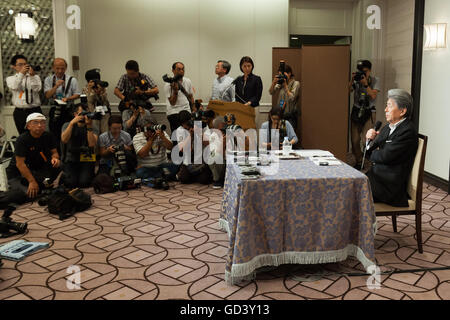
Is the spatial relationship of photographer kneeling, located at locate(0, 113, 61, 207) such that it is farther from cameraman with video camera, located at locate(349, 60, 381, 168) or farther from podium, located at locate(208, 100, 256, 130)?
cameraman with video camera, located at locate(349, 60, 381, 168)

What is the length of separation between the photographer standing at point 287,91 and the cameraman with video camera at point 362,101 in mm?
793

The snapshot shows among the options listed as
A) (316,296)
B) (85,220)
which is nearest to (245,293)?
(316,296)

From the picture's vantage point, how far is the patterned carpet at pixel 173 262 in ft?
8.35

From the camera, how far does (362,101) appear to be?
5.87 m

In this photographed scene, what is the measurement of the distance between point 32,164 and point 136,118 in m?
1.35

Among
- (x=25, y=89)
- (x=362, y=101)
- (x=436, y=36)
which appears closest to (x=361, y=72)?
(x=362, y=101)

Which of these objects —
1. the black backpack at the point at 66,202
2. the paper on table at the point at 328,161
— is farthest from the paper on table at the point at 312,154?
the black backpack at the point at 66,202

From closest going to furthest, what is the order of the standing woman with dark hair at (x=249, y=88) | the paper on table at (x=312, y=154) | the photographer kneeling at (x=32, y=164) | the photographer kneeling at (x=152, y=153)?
the paper on table at (x=312, y=154), the photographer kneeling at (x=32, y=164), the photographer kneeling at (x=152, y=153), the standing woman with dark hair at (x=249, y=88)

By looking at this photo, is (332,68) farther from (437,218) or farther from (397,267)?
(397,267)

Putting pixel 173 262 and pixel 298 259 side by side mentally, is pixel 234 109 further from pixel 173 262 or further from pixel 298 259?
pixel 298 259

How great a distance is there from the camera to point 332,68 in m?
5.68

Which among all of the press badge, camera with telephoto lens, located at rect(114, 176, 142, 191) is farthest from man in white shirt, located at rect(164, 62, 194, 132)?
the press badge

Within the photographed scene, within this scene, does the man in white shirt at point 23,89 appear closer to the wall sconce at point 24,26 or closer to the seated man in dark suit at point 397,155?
the wall sconce at point 24,26
